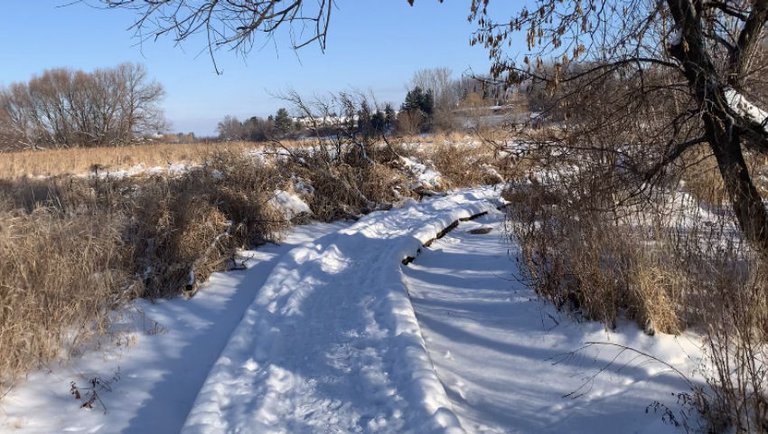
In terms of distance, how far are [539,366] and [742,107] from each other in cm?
271

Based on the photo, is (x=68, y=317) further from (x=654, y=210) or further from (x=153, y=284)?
(x=654, y=210)

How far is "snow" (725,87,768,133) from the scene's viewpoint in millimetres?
4422

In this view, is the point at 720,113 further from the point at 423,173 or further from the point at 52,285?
the point at 423,173

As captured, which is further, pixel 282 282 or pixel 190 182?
pixel 190 182

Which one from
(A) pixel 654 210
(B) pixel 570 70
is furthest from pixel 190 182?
(A) pixel 654 210

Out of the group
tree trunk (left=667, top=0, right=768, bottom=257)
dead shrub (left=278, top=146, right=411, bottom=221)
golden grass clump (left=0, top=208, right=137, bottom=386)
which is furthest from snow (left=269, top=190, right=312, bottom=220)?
tree trunk (left=667, top=0, right=768, bottom=257)

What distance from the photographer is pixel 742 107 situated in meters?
4.44

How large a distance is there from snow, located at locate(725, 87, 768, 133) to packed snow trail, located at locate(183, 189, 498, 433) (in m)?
3.28

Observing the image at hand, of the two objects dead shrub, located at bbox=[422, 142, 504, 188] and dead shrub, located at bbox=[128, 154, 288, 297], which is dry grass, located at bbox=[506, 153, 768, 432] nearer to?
dead shrub, located at bbox=[128, 154, 288, 297]

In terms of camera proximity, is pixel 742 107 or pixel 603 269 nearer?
pixel 742 107

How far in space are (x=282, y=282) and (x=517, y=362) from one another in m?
3.52

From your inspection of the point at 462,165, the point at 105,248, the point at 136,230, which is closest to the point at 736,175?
the point at 105,248

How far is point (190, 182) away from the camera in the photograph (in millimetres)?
10602

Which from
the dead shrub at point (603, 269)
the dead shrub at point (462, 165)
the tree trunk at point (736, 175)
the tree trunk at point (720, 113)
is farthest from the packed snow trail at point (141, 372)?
the dead shrub at point (462, 165)
